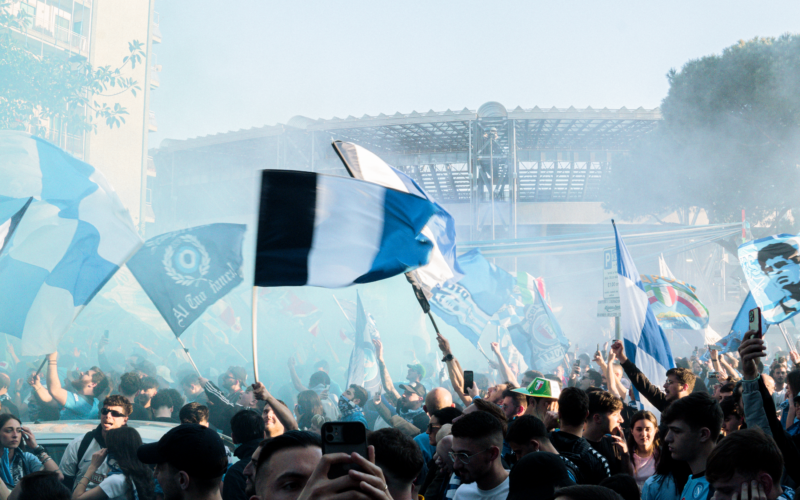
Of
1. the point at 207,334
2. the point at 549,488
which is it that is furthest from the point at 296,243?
the point at 207,334

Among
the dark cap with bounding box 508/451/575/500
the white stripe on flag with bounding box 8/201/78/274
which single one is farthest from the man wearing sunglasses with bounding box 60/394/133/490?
the dark cap with bounding box 508/451/575/500

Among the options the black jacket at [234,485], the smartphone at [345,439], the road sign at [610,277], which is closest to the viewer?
the smartphone at [345,439]

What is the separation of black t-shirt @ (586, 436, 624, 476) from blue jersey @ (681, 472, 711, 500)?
934 mm

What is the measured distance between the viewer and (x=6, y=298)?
6.17m

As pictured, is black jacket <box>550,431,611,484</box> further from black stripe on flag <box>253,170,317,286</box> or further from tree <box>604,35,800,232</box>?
tree <box>604,35,800,232</box>

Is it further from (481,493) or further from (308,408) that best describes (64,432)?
(481,493)

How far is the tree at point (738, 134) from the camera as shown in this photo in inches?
748

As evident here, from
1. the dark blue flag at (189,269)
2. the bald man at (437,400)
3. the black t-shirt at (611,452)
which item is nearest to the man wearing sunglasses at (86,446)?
the bald man at (437,400)

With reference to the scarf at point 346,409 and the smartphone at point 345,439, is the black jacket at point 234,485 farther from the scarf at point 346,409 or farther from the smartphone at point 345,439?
the scarf at point 346,409

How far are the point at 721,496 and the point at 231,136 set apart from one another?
28265mm

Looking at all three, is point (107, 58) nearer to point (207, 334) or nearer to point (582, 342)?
point (207, 334)

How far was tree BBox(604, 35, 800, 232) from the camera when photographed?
19.0m

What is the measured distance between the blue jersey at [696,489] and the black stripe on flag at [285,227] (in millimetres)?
2504

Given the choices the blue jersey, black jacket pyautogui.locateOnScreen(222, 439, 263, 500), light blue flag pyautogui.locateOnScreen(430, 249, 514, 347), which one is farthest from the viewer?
light blue flag pyautogui.locateOnScreen(430, 249, 514, 347)
